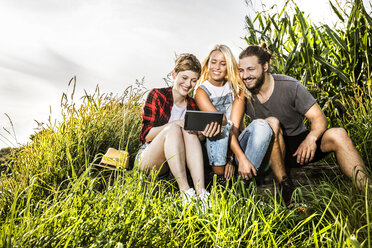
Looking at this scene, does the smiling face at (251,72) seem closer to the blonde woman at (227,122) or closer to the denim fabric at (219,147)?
the blonde woman at (227,122)

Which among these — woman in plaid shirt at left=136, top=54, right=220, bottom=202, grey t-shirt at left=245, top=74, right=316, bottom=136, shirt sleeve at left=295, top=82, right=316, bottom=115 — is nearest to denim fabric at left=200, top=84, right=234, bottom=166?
woman in plaid shirt at left=136, top=54, right=220, bottom=202

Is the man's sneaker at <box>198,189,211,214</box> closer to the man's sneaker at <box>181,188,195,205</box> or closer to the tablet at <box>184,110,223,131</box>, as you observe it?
the man's sneaker at <box>181,188,195,205</box>

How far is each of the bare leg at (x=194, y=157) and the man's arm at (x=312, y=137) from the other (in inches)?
34.0

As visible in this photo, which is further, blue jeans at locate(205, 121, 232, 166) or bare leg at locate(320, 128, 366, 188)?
blue jeans at locate(205, 121, 232, 166)

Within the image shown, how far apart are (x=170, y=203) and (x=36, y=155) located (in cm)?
154

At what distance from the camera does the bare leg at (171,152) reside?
225 cm

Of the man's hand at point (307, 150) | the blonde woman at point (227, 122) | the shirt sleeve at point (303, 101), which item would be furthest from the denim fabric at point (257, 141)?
A: the shirt sleeve at point (303, 101)

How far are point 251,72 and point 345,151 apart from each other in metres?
1.03

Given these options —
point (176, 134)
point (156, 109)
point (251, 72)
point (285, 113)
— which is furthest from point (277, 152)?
point (156, 109)

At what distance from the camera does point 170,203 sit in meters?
1.84

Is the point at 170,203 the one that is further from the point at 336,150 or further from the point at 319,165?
the point at 319,165

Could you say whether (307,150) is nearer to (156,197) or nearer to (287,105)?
(287,105)

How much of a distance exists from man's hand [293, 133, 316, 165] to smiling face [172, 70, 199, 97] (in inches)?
41.8

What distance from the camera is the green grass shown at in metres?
1.35
